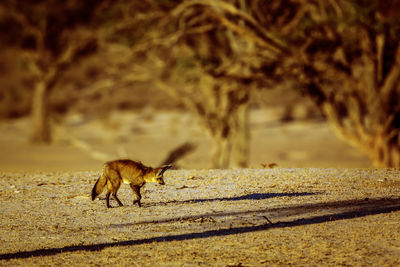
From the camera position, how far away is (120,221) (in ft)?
26.8

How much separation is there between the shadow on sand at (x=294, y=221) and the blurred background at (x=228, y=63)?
3.89 meters

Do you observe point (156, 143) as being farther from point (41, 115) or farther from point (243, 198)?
point (243, 198)

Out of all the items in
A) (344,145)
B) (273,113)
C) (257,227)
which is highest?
(273,113)

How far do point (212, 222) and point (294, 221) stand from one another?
993mm

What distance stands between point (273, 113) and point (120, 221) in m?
39.2

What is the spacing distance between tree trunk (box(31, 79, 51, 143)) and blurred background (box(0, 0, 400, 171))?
6cm

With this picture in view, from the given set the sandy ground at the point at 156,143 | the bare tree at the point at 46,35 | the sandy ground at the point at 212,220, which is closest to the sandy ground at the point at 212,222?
the sandy ground at the point at 212,220

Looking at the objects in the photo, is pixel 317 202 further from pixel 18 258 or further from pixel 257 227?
pixel 18 258

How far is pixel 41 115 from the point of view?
112ft

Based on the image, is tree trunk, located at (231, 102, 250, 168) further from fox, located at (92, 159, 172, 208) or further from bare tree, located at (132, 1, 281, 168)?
fox, located at (92, 159, 172, 208)

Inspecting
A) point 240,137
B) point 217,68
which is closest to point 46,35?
point 240,137

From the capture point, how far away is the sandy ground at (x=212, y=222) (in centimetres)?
670

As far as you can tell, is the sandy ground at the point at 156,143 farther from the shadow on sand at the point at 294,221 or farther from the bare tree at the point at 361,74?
the shadow on sand at the point at 294,221

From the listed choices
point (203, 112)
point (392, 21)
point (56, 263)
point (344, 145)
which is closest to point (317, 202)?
point (56, 263)
